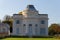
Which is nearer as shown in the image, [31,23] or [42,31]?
[31,23]

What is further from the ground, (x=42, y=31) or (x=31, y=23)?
(x=31, y=23)

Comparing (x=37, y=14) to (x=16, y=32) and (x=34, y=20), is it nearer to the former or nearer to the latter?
(x=34, y=20)

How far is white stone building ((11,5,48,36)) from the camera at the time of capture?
53969 mm

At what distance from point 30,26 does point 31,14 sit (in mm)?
2982

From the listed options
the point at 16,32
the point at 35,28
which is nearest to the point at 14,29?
the point at 16,32

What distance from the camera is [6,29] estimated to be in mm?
59844

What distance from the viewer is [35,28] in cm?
5438

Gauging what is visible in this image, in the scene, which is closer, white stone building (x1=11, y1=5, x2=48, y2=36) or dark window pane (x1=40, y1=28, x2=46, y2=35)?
white stone building (x1=11, y1=5, x2=48, y2=36)

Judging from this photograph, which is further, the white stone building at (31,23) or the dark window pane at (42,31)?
the dark window pane at (42,31)

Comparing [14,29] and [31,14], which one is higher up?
[31,14]

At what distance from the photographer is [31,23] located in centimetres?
5397

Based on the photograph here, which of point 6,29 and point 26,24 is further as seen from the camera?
point 6,29

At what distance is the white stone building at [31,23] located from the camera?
54.0 m

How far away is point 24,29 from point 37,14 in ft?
16.3
